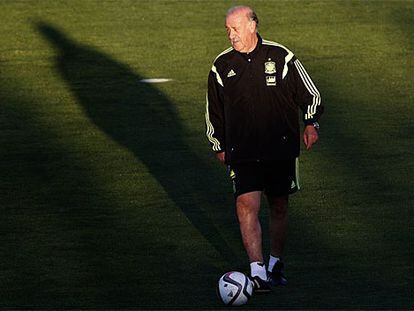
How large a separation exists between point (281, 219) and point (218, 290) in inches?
35.4

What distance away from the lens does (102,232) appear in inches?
445

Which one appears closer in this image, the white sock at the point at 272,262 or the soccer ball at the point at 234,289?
the soccer ball at the point at 234,289

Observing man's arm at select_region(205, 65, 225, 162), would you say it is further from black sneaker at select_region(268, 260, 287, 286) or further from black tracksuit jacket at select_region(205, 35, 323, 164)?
black sneaker at select_region(268, 260, 287, 286)

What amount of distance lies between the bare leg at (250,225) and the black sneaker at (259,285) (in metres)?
0.15

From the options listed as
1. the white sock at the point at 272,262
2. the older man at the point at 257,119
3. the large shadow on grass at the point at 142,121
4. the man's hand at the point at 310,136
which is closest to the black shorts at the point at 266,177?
the older man at the point at 257,119

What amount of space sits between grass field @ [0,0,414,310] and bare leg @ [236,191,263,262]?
13.1 inches

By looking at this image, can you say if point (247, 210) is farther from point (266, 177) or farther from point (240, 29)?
point (240, 29)

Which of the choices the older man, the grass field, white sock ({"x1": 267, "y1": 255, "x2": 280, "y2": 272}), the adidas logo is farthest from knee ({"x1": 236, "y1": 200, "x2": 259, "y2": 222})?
the adidas logo

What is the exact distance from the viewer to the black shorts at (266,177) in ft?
31.2

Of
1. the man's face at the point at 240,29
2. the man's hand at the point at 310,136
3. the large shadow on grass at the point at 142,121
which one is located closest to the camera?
the man's face at the point at 240,29

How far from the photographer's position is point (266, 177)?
31.4ft

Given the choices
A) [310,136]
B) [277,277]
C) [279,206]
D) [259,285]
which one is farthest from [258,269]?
[310,136]

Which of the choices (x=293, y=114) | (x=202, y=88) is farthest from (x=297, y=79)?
(x=202, y=88)

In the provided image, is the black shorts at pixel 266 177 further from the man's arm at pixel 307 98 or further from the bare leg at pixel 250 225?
the man's arm at pixel 307 98
